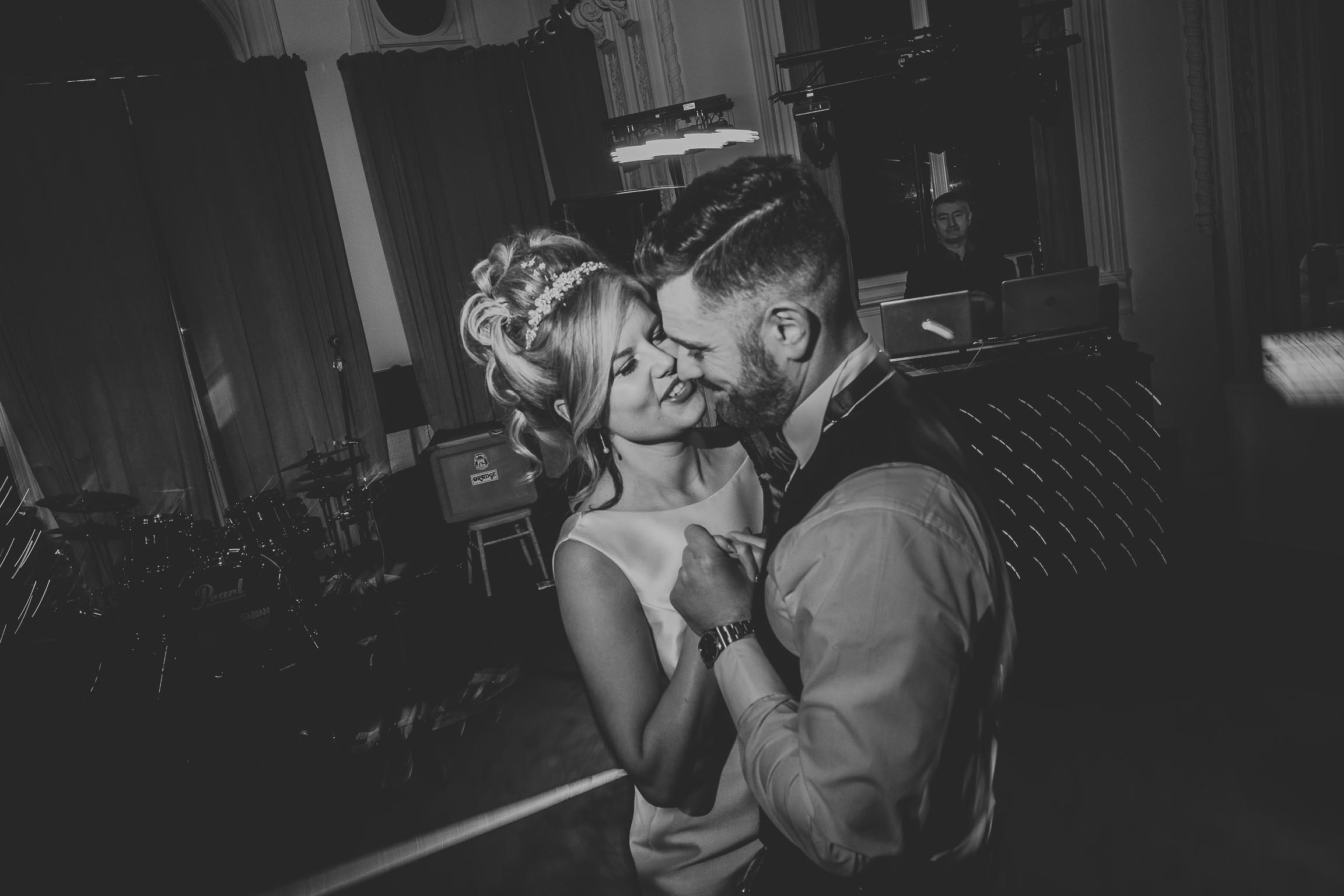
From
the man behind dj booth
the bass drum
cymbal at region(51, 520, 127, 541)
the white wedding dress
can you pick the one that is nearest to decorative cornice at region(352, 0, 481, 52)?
cymbal at region(51, 520, 127, 541)

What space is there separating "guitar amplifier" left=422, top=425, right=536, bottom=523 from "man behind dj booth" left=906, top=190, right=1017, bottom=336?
2.66m

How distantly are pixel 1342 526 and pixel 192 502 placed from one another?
6941mm

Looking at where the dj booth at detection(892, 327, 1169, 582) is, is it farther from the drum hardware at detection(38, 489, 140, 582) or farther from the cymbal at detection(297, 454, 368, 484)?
the drum hardware at detection(38, 489, 140, 582)

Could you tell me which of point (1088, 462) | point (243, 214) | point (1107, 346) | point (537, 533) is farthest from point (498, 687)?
point (243, 214)

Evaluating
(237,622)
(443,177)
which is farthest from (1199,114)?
(237,622)

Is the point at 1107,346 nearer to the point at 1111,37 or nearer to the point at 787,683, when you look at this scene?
the point at 1111,37

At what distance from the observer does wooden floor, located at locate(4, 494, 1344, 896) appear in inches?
82.7

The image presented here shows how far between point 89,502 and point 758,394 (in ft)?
18.4

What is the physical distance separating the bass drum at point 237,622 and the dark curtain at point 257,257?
167 centimetres

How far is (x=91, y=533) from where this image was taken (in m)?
4.98

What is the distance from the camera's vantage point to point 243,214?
601 centimetres

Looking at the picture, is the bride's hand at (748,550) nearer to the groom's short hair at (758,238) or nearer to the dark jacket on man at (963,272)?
the groom's short hair at (758,238)

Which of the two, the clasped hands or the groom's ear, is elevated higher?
the groom's ear

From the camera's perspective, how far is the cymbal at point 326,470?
17.5 ft
